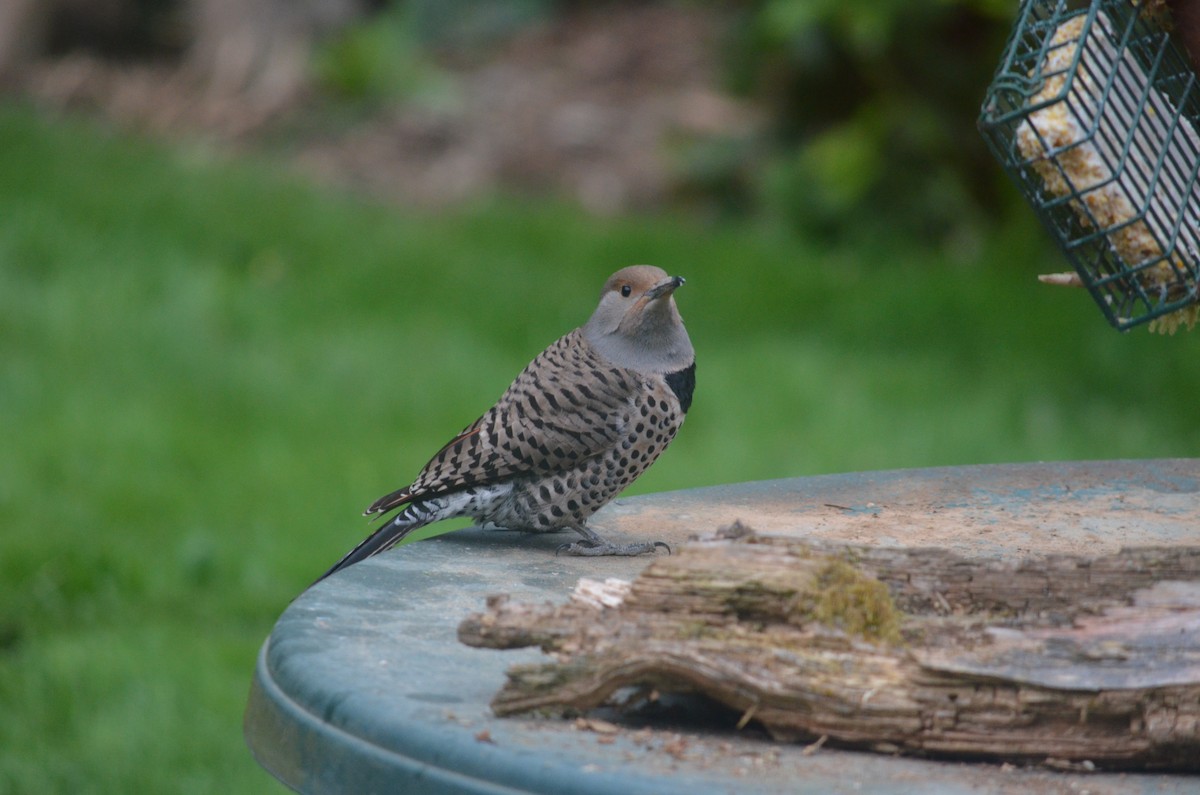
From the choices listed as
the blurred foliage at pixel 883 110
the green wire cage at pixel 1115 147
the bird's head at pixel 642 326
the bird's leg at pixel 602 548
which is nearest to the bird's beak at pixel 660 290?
the bird's head at pixel 642 326

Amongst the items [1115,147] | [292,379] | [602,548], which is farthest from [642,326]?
[292,379]

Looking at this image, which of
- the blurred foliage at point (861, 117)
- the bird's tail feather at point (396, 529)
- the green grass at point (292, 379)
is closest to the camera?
the bird's tail feather at point (396, 529)

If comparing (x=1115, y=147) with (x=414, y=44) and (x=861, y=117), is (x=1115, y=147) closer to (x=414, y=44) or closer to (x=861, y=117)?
(x=861, y=117)

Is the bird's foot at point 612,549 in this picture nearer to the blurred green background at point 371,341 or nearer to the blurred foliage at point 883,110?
the blurred green background at point 371,341

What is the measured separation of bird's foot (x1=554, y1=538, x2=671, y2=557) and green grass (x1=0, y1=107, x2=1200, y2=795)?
1.59 m

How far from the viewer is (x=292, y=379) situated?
6.85 meters

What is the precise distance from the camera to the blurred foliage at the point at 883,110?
329 inches

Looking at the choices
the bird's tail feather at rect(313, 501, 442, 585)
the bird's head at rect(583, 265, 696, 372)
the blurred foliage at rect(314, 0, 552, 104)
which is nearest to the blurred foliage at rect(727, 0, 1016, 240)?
the blurred foliage at rect(314, 0, 552, 104)

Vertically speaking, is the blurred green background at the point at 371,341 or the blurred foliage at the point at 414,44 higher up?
the blurred foliage at the point at 414,44

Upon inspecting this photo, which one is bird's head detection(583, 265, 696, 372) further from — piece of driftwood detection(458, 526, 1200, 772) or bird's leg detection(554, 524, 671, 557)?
piece of driftwood detection(458, 526, 1200, 772)

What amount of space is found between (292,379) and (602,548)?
420 centimetres

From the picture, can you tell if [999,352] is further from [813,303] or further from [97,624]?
[97,624]

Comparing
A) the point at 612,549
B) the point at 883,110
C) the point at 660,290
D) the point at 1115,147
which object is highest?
the point at 660,290

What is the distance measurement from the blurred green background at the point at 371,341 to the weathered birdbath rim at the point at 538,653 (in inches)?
69.7
